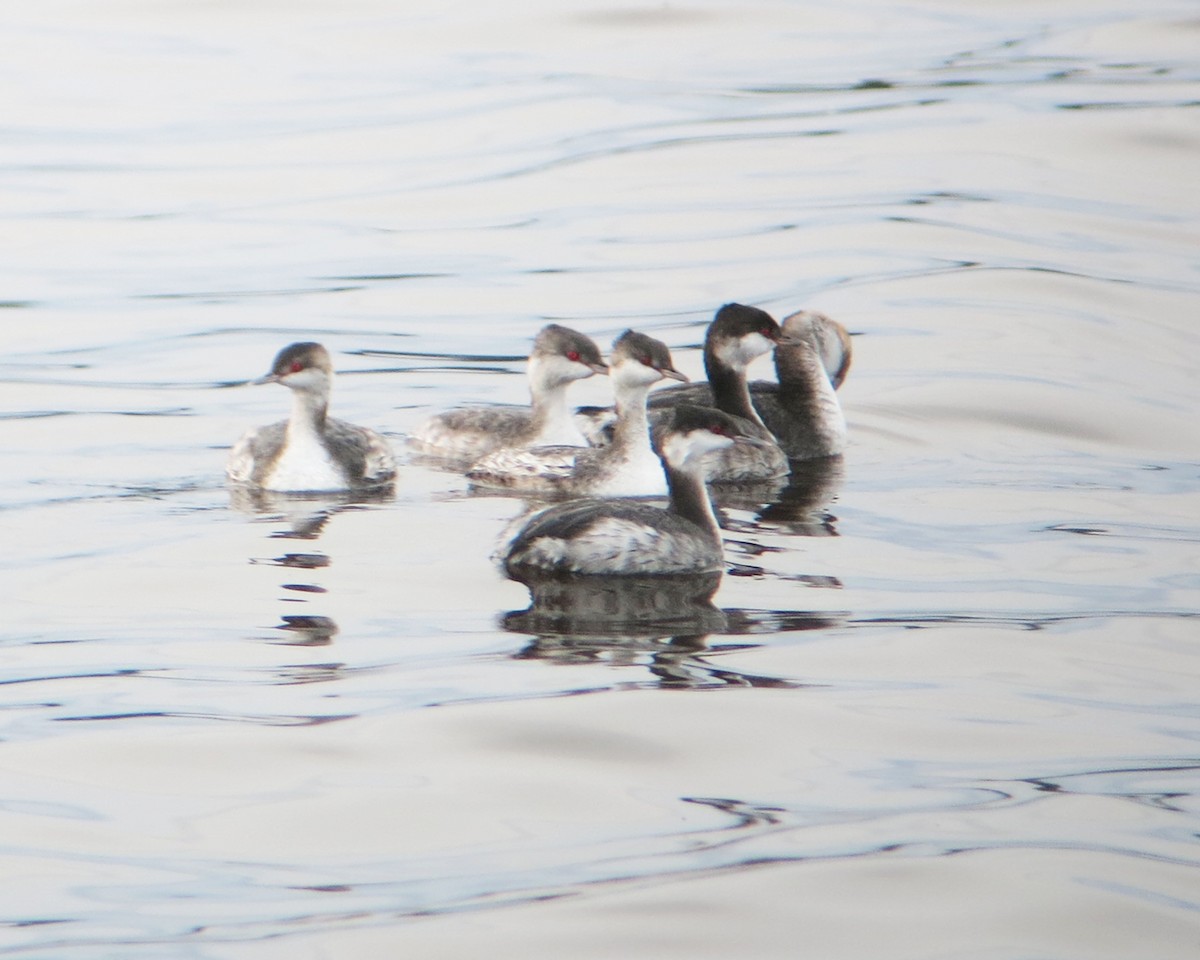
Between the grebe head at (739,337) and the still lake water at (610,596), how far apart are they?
0.93 metres

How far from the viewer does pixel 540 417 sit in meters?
11.9

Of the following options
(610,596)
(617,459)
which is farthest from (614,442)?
(610,596)

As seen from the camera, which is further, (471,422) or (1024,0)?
(1024,0)

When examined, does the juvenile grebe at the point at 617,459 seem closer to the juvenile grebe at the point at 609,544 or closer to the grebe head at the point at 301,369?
the grebe head at the point at 301,369

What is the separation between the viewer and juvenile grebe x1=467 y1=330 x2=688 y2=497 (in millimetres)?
11125

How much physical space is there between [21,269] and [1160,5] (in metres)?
20.1

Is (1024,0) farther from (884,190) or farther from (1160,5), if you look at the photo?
(884,190)

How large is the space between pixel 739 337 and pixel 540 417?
1278mm

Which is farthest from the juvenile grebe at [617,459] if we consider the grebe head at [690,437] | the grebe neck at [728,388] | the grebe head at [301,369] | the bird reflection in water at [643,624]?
the bird reflection in water at [643,624]

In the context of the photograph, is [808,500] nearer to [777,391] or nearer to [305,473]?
[777,391]

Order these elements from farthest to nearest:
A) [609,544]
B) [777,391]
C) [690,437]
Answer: [777,391]
[690,437]
[609,544]

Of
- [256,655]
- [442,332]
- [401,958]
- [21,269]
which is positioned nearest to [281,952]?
[401,958]

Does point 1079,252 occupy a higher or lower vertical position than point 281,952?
higher

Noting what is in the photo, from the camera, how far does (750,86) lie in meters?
26.0
